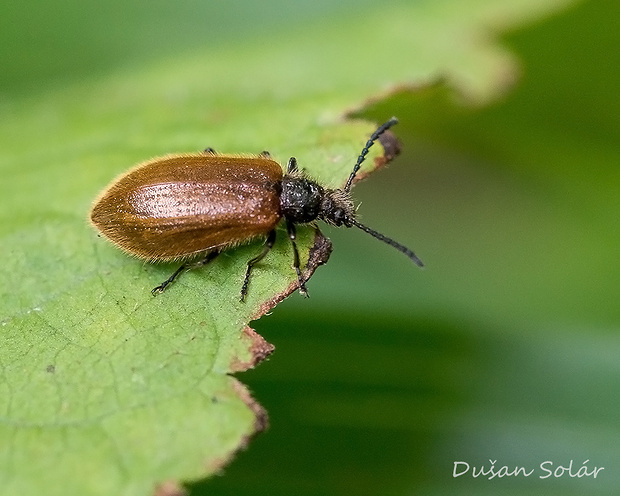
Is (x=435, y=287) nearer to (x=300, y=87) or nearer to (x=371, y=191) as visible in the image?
(x=371, y=191)

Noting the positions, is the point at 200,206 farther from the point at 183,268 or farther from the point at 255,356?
the point at 255,356

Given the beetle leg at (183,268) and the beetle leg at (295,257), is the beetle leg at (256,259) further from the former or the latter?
the beetle leg at (183,268)

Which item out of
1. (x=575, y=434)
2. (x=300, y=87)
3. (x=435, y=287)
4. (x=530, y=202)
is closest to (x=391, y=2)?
(x=300, y=87)

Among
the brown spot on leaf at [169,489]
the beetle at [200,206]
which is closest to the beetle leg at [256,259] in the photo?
the beetle at [200,206]

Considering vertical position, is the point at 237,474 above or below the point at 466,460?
below

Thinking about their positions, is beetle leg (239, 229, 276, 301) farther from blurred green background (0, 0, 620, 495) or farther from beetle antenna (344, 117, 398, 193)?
blurred green background (0, 0, 620, 495)

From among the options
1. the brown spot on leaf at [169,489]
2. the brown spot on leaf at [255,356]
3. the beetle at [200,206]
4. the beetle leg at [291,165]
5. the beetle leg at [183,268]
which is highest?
the beetle leg at [291,165]

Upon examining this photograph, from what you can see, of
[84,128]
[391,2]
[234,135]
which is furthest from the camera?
[391,2]

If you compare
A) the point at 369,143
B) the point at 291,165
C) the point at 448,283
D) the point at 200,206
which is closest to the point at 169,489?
the point at 200,206
